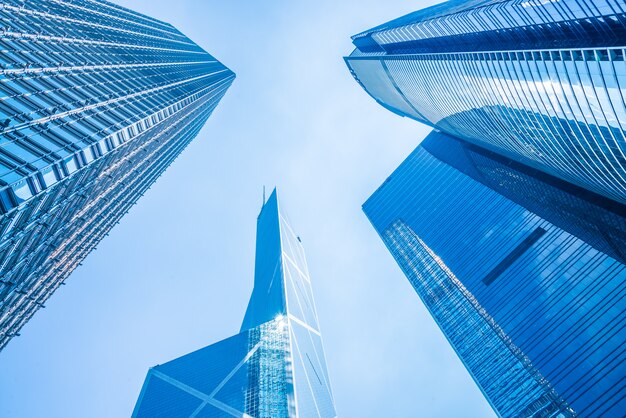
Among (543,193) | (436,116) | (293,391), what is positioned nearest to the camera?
(293,391)

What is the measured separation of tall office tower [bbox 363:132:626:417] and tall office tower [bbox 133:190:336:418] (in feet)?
120

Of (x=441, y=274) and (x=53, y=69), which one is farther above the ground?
(x=441, y=274)

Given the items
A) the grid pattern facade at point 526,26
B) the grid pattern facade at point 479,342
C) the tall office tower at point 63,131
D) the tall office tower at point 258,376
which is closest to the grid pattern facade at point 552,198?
the grid pattern facade at point 479,342

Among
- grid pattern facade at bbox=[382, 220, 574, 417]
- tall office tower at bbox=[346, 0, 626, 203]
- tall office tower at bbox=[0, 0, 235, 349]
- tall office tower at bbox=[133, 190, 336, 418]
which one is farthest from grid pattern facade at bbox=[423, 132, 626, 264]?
tall office tower at bbox=[0, 0, 235, 349]

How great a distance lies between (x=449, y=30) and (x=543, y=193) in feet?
152

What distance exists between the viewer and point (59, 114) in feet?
90.1

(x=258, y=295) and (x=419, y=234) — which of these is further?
(x=258, y=295)

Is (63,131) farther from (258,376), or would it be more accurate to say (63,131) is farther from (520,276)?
(520,276)

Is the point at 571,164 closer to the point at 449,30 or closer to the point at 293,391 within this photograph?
the point at 449,30

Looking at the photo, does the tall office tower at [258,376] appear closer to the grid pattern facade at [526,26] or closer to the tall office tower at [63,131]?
the tall office tower at [63,131]

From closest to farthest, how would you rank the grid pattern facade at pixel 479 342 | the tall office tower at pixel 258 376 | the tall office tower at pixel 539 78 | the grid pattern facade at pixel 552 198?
the tall office tower at pixel 539 78
the grid pattern facade at pixel 479 342
the grid pattern facade at pixel 552 198
the tall office tower at pixel 258 376

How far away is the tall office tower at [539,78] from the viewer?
39844 millimetres

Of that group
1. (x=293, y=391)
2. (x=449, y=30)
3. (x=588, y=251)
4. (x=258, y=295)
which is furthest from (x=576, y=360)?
(x=258, y=295)

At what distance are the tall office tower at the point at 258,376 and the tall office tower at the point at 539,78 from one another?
67318 mm
